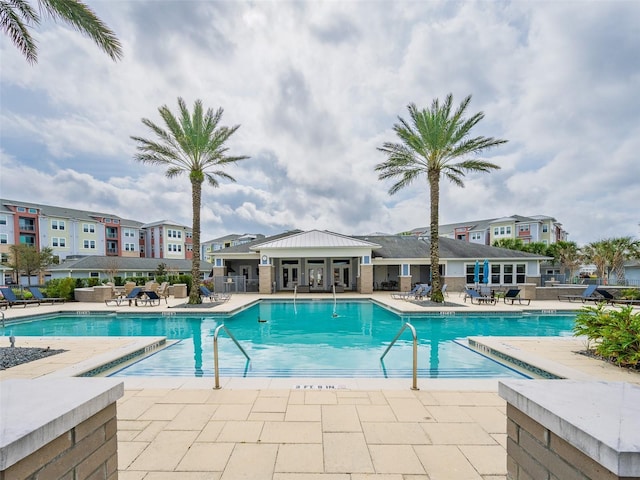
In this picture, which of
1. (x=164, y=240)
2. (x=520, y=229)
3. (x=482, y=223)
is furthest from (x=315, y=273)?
(x=482, y=223)

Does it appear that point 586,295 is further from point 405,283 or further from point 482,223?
point 482,223

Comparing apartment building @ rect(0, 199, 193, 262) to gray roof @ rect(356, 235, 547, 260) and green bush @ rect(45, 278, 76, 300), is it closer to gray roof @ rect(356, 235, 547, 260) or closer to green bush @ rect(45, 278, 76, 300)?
green bush @ rect(45, 278, 76, 300)

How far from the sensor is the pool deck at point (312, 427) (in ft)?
10.7

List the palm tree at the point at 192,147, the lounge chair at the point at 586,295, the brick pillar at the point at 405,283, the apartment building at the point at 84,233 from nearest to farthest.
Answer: the palm tree at the point at 192,147 → the lounge chair at the point at 586,295 → the brick pillar at the point at 405,283 → the apartment building at the point at 84,233

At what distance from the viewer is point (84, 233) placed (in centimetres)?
5072

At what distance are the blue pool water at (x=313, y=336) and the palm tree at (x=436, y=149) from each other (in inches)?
187

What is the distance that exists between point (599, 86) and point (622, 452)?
60.2 feet

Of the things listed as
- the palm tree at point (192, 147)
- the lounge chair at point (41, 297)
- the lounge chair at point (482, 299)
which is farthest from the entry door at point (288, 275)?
the lounge chair at point (41, 297)

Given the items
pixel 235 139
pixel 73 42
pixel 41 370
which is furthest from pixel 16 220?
pixel 41 370

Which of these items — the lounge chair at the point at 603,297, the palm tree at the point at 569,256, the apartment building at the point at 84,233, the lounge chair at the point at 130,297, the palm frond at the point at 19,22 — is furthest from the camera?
the apartment building at the point at 84,233

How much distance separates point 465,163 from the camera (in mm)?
17516

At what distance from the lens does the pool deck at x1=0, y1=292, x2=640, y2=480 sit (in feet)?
10.7

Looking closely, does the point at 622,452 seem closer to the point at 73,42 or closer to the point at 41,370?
the point at 41,370

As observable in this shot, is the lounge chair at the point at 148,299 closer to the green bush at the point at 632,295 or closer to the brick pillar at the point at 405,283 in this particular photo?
A: the brick pillar at the point at 405,283
